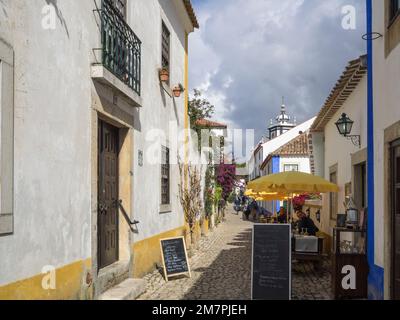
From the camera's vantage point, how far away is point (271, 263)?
6.70 m

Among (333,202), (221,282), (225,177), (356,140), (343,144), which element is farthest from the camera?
(225,177)

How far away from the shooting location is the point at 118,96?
25.1 feet

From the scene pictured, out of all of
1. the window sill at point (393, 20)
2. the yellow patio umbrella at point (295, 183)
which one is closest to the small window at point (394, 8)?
the window sill at point (393, 20)

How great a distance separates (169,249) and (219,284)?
119 cm

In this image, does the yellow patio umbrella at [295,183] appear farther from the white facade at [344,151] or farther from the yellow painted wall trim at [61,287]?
the yellow painted wall trim at [61,287]

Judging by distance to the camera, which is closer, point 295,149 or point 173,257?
point 173,257

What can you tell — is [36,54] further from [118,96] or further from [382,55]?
[382,55]

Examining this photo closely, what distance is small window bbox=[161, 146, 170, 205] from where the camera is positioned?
11438 millimetres

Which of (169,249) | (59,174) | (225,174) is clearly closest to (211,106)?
(225,174)

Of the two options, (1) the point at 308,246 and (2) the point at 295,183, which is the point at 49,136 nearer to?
(2) the point at 295,183

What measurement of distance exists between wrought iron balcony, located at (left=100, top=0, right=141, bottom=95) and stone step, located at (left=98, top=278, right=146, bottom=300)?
3.18 m

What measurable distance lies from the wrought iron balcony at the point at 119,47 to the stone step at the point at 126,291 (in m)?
A: 3.18

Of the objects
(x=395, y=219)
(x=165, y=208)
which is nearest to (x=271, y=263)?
(x=395, y=219)

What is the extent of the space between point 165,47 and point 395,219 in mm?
7776
